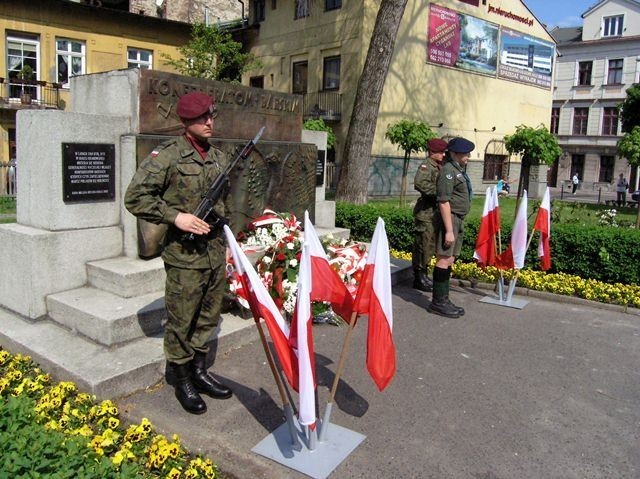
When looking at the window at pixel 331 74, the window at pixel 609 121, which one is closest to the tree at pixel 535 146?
the window at pixel 331 74

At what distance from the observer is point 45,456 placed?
9.36ft

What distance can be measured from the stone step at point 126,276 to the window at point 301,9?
23452mm

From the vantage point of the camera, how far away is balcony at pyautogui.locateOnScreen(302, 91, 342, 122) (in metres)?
24.8

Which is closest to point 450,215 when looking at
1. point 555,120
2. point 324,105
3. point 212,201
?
point 212,201

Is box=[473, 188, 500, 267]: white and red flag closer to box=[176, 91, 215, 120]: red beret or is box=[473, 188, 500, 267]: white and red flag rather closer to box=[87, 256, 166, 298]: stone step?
box=[87, 256, 166, 298]: stone step

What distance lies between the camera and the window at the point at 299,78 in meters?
26.9

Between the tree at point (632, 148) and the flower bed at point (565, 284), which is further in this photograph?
the tree at point (632, 148)

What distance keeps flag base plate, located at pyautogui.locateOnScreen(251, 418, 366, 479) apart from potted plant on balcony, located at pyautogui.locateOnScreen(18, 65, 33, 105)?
81.3ft

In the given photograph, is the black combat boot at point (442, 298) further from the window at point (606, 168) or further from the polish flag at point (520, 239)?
the window at point (606, 168)

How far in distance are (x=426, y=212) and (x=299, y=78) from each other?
21281mm

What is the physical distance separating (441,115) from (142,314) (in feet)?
80.8

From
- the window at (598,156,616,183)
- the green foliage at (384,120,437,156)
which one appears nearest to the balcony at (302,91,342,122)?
the green foliage at (384,120,437,156)

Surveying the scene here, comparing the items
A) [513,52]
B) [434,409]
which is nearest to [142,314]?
[434,409]

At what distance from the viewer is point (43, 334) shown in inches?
190
